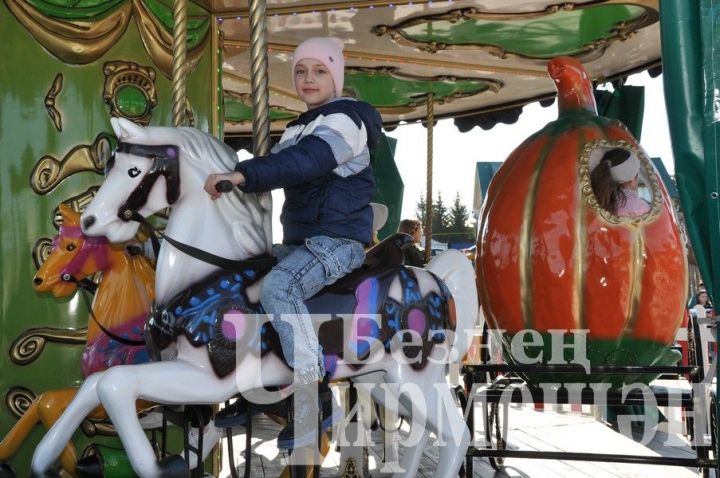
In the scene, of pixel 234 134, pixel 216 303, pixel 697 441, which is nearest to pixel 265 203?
pixel 216 303

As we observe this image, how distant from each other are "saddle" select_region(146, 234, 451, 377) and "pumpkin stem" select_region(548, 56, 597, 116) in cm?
144

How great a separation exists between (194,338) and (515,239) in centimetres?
159

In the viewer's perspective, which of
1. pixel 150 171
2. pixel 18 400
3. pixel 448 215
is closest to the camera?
pixel 150 171

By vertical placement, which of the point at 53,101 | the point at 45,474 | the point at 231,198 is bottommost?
the point at 45,474

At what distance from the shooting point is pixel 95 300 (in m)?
3.28

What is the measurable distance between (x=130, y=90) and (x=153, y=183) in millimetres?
1622

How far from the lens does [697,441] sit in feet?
9.95

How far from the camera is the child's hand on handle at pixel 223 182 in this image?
7.11ft

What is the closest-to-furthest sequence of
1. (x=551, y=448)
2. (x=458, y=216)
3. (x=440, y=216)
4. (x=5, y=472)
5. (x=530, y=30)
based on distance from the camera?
(x=5, y=472) → (x=551, y=448) → (x=530, y=30) → (x=440, y=216) → (x=458, y=216)

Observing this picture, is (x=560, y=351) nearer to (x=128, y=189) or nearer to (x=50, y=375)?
(x=128, y=189)

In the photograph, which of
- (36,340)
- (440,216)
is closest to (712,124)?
(36,340)

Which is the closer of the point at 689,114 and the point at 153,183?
the point at 153,183

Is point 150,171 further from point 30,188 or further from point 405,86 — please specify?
point 405,86

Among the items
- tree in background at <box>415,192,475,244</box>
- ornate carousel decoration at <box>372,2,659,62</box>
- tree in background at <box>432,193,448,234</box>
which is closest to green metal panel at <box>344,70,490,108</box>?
ornate carousel decoration at <box>372,2,659,62</box>
